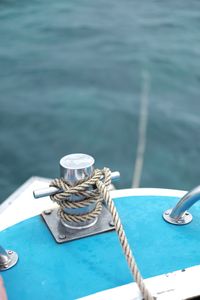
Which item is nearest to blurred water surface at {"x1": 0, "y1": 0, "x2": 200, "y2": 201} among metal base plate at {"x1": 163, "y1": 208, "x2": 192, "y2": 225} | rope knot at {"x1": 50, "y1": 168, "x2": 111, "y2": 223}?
metal base plate at {"x1": 163, "y1": 208, "x2": 192, "y2": 225}

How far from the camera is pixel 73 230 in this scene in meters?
1.21

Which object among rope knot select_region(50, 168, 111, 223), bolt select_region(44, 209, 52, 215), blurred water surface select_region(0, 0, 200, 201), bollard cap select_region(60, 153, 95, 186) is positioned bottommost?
blurred water surface select_region(0, 0, 200, 201)

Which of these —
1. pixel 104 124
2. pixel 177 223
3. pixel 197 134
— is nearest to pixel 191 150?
pixel 197 134

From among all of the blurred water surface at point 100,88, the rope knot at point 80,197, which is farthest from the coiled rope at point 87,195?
the blurred water surface at point 100,88

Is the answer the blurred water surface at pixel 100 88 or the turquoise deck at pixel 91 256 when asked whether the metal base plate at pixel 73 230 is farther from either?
the blurred water surface at pixel 100 88

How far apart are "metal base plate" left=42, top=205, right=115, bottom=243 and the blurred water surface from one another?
5.79 feet

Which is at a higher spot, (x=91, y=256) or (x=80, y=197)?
(x=80, y=197)

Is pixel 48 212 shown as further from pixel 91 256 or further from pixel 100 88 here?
pixel 100 88

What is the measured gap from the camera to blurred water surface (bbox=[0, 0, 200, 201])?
10.5ft

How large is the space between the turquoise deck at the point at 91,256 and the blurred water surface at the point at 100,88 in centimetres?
176

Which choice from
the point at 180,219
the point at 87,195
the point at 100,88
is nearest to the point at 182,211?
the point at 180,219

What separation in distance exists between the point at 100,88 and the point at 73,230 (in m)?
2.81

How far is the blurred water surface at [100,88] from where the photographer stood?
320cm

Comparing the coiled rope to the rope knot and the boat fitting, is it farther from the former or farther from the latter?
the boat fitting
